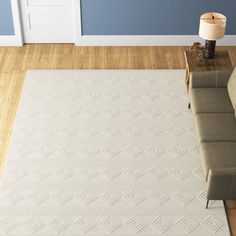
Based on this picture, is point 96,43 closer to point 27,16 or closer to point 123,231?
point 27,16

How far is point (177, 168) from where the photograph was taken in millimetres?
5414

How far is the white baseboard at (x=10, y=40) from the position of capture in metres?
7.79

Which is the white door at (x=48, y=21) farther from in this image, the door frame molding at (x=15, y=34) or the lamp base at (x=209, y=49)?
the lamp base at (x=209, y=49)

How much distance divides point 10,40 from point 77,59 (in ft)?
3.92

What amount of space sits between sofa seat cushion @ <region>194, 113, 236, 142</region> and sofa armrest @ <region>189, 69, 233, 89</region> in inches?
22.2

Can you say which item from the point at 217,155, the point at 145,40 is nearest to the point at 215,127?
A: the point at 217,155

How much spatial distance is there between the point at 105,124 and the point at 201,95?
124cm

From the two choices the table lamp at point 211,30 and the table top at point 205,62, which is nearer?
the table lamp at point 211,30

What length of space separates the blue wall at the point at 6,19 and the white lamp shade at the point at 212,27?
10.3ft

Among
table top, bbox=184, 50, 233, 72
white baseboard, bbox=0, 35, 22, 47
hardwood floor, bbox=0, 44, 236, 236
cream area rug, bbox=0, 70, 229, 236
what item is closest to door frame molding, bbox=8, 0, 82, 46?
white baseboard, bbox=0, 35, 22, 47

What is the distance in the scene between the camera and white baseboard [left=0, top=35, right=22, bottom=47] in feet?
25.6

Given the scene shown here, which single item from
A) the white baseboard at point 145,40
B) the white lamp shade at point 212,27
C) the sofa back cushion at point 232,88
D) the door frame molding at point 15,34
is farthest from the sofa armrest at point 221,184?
the door frame molding at point 15,34

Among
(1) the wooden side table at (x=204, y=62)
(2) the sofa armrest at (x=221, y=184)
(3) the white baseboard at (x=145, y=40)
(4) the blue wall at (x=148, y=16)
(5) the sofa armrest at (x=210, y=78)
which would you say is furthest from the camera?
(3) the white baseboard at (x=145, y=40)

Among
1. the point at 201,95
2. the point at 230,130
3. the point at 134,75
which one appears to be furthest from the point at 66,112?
the point at 230,130
